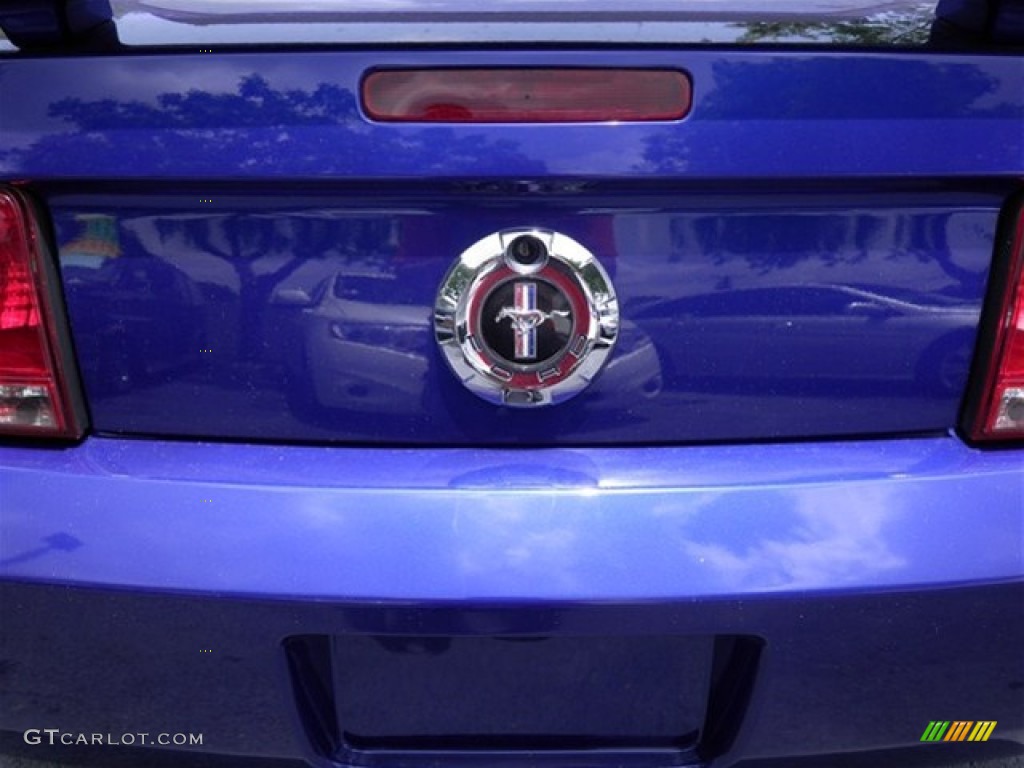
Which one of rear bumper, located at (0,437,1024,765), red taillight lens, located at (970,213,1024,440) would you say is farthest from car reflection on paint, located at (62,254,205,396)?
red taillight lens, located at (970,213,1024,440)

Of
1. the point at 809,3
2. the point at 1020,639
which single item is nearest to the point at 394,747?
the point at 1020,639

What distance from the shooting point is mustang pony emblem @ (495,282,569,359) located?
147cm

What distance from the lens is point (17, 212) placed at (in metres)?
1.50

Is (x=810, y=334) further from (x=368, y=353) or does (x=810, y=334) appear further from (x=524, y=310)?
(x=368, y=353)

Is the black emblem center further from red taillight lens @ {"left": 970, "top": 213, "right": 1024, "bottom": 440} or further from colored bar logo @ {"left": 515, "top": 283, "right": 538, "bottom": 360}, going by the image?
red taillight lens @ {"left": 970, "top": 213, "right": 1024, "bottom": 440}

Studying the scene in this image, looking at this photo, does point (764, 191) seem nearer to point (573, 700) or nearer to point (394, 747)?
point (573, 700)

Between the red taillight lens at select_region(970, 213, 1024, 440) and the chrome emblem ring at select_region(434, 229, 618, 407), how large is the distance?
519mm

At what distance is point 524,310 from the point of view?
1468mm

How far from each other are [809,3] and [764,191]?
1.70 feet

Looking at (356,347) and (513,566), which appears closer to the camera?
(513,566)
